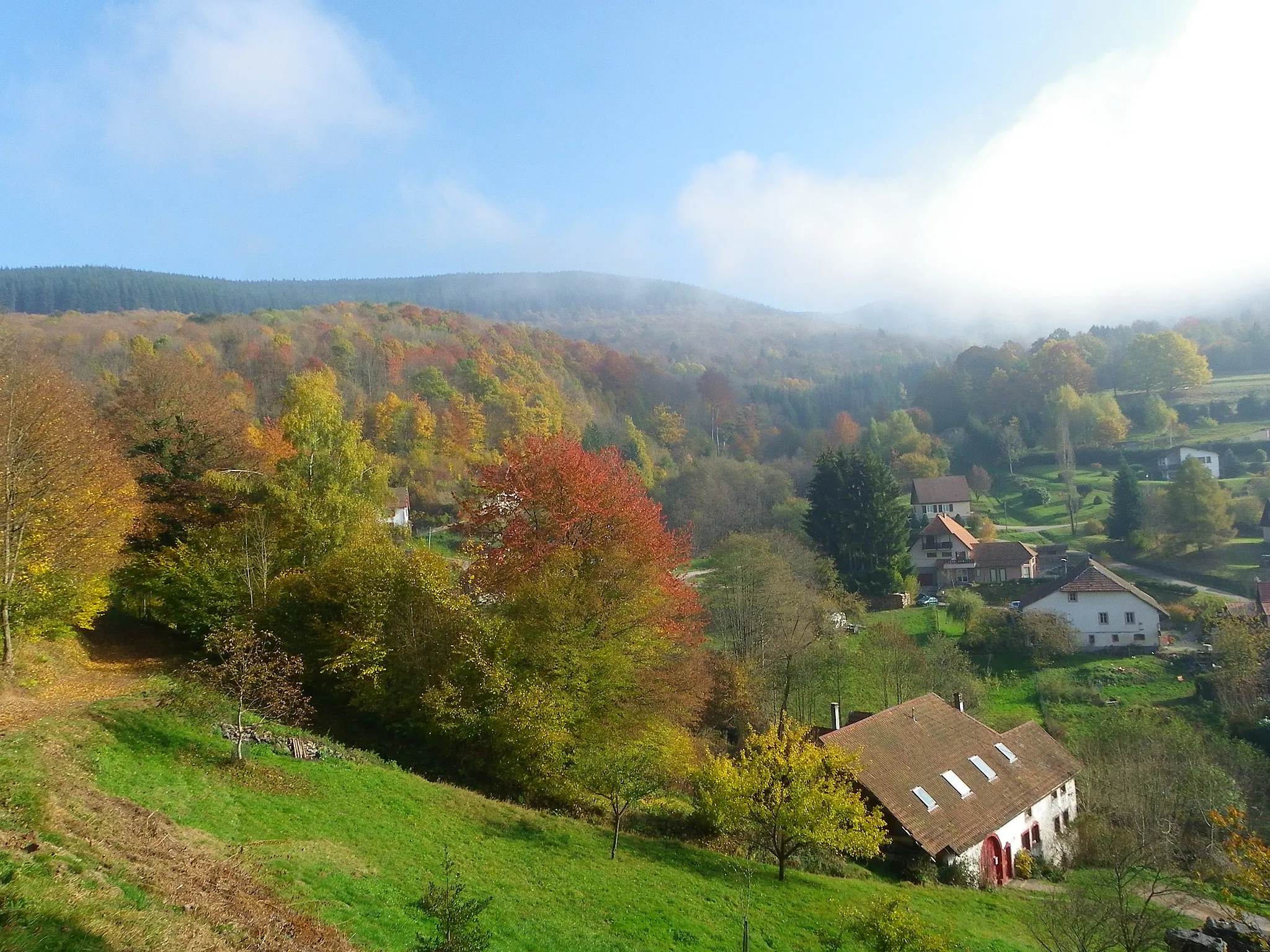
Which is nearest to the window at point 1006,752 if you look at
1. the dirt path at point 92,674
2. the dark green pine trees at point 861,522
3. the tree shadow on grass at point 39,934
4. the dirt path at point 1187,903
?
the dirt path at point 1187,903

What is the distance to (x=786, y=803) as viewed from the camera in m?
18.4

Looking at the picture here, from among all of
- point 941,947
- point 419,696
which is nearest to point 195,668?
point 419,696

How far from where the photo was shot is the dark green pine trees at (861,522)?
5431cm

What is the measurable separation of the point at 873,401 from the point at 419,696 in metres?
120

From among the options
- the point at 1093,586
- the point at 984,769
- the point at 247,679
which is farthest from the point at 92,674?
the point at 1093,586

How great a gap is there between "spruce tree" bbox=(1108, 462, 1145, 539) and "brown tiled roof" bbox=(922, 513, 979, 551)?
1059 centimetres

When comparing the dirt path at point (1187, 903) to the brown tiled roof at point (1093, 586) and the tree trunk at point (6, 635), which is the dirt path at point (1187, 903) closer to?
the brown tiled roof at point (1093, 586)

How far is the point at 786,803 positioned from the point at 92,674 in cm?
1900

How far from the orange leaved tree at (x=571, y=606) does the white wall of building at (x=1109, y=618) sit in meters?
28.8

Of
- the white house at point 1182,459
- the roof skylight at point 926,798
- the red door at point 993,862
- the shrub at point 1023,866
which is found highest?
the white house at point 1182,459

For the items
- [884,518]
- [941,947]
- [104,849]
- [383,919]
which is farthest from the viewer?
[884,518]

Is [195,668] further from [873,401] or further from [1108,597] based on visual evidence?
[873,401]

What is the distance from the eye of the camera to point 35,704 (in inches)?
608

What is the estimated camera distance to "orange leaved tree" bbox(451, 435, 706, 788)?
20219 mm
